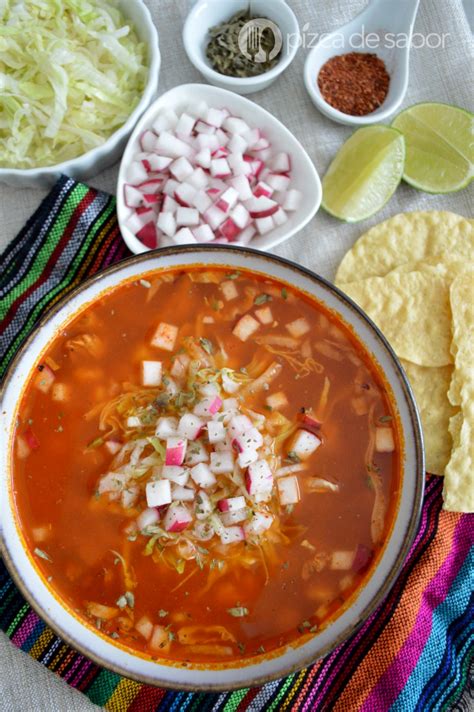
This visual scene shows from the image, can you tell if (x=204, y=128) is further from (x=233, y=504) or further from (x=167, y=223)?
(x=233, y=504)

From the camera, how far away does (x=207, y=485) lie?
2.57m

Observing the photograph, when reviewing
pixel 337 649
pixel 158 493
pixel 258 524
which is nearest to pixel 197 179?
pixel 158 493

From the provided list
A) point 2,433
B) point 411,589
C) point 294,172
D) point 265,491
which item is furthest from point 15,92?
point 411,589

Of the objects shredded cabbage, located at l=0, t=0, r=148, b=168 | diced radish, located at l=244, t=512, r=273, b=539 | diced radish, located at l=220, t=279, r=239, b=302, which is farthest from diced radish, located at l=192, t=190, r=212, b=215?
diced radish, located at l=244, t=512, r=273, b=539

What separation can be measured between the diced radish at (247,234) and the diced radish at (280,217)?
10 cm

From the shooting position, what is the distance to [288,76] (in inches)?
138

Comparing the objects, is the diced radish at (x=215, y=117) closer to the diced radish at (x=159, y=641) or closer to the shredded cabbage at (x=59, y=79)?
the shredded cabbage at (x=59, y=79)

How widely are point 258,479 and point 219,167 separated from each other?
4.82ft

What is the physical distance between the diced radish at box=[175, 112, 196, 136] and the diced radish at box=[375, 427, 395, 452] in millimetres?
1614

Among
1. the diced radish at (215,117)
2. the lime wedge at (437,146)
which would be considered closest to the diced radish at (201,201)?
the diced radish at (215,117)

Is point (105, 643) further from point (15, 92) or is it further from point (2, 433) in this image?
point (15, 92)

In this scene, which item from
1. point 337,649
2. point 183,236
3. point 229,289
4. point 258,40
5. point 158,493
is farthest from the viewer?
point 258,40

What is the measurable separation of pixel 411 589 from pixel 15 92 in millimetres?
2729

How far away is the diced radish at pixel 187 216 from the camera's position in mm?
3168
